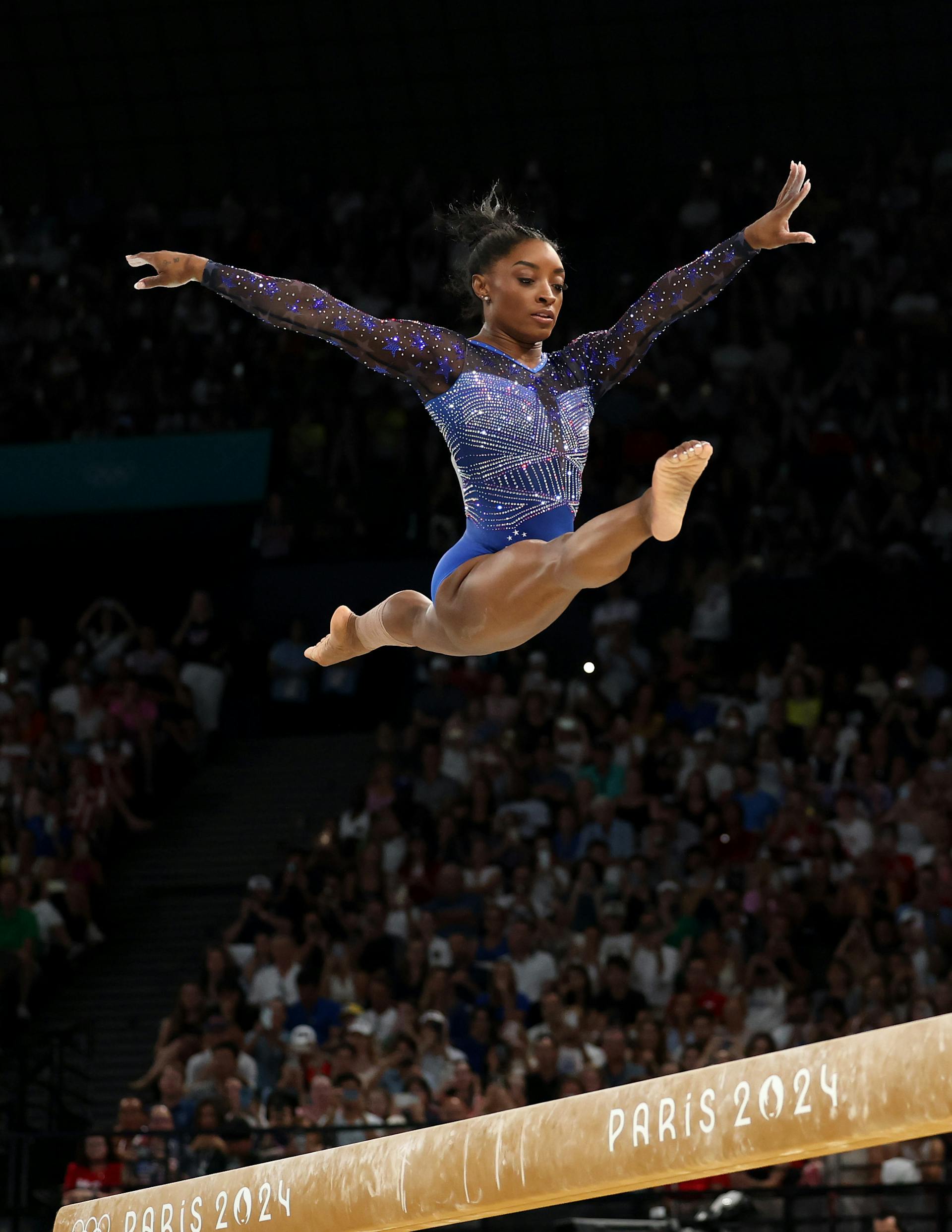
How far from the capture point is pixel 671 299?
5945 millimetres

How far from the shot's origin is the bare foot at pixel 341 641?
6.39 meters

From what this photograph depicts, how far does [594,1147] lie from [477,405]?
220 cm

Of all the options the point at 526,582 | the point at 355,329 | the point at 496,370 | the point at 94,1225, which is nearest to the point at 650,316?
the point at 496,370

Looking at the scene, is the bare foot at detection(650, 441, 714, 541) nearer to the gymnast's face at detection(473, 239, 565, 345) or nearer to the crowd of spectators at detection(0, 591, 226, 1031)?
the gymnast's face at detection(473, 239, 565, 345)

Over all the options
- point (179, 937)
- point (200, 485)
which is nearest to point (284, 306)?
point (179, 937)

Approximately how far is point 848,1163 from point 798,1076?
6.01 meters

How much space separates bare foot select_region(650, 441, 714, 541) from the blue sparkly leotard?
1.01m

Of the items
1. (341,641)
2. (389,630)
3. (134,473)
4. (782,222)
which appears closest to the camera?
(782,222)

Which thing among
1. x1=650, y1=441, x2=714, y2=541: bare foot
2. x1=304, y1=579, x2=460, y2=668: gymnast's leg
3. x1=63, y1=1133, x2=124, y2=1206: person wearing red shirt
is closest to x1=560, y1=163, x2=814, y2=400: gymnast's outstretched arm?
x1=304, y1=579, x2=460, y2=668: gymnast's leg

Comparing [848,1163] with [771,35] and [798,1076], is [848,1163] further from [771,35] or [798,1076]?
[771,35]

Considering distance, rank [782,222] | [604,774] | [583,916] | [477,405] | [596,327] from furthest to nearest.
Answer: [596,327] < [604,774] < [583,916] < [782,222] < [477,405]

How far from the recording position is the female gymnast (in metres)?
5.61

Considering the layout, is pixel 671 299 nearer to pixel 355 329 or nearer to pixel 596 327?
pixel 355 329

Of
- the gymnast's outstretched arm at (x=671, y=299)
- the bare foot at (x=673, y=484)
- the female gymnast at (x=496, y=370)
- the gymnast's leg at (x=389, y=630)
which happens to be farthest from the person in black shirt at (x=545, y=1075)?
the bare foot at (x=673, y=484)
